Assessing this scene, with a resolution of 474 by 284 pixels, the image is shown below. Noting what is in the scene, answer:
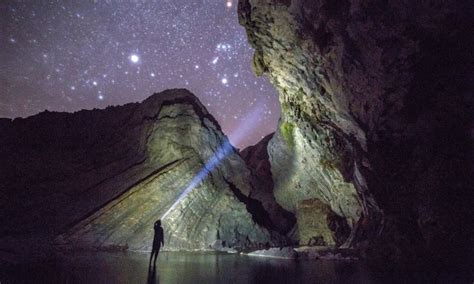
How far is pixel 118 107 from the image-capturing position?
21984 mm

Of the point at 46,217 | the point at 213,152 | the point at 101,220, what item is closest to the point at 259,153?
the point at 213,152

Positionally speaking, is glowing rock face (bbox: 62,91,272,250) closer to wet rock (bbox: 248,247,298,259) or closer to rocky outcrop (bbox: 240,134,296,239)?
rocky outcrop (bbox: 240,134,296,239)

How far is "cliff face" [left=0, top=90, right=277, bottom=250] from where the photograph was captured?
16.7 metres

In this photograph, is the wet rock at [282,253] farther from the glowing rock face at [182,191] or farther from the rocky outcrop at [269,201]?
the rocky outcrop at [269,201]

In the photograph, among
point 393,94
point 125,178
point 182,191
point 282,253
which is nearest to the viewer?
point 393,94

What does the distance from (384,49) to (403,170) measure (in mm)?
4296

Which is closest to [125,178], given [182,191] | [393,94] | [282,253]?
[182,191]

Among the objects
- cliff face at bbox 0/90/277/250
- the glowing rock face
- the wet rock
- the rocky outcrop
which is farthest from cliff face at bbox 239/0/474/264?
the rocky outcrop

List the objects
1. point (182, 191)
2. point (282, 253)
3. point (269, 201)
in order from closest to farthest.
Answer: point (282, 253) → point (182, 191) → point (269, 201)

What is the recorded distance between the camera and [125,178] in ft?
61.3

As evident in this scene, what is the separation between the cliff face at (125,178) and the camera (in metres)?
16.7

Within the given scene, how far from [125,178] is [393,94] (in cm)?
1473

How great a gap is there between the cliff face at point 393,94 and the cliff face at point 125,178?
889 centimetres

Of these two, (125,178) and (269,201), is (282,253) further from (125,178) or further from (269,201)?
(269,201)
